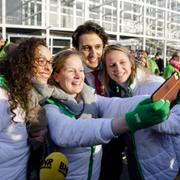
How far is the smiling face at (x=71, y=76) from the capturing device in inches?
80.8

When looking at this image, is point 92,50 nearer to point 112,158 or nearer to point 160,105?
point 112,158

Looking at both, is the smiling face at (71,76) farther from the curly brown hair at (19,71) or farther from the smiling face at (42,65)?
the curly brown hair at (19,71)

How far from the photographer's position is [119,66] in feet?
7.68

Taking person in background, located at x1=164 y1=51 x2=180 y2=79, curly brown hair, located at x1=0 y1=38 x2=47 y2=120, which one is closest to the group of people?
curly brown hair, located at x1=0 y1=38 x2=47 y2=120

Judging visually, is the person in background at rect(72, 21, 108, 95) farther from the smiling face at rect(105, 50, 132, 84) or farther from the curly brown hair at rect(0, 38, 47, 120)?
the curly brown hair at rect(0, 38, 47, 120)

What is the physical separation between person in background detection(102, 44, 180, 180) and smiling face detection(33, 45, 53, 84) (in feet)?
1.76

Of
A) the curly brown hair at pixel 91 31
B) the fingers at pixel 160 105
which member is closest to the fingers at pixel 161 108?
the fingers at pixel 160 105

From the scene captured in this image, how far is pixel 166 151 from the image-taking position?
2.07 metres

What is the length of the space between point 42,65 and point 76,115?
0.33 m

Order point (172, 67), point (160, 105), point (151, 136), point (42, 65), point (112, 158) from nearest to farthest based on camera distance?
point (160, 105) → point (42, 65) → point (151, 136) → point (112, 158) → point (172, 67)

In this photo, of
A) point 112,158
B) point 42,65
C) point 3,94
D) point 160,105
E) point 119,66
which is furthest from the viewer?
point 112,158

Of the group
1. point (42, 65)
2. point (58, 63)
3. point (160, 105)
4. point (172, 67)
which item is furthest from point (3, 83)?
point (172, 67)

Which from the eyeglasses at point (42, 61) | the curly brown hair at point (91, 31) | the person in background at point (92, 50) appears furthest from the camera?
the curly brown hair at point (91, 31)

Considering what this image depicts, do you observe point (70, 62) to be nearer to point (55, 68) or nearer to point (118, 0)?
point (55, 68)
